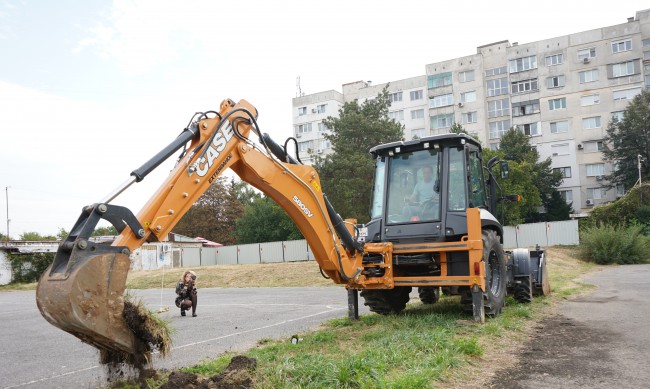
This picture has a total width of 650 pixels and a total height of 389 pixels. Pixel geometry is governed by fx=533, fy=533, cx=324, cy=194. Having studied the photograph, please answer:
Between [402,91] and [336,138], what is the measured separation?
2583 cm

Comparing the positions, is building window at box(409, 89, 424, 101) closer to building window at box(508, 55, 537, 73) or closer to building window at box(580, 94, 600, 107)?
building window at box(508, 55, 537, 73)

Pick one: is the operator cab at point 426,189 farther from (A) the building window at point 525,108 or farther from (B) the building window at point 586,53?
(B) the building window at point 586,53

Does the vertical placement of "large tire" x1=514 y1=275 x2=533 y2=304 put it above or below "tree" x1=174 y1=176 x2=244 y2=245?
below

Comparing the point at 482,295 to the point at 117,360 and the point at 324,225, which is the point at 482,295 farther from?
the point at 117,360

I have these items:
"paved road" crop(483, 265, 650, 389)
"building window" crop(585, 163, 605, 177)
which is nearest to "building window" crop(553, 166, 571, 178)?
"building window" crop(585, 163, 605, 177)

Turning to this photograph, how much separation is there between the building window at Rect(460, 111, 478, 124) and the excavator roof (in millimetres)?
51838

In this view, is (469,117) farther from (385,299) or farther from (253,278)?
(385,299)

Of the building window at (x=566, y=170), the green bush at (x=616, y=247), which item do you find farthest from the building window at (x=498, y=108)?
the green bush at (x=616, y=247)

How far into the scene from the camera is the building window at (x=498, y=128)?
5791 cm

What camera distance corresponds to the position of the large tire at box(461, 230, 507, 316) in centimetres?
854

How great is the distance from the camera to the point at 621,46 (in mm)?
53031

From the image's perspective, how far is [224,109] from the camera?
620 centimetres

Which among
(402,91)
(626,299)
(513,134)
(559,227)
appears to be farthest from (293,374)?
(402,91)

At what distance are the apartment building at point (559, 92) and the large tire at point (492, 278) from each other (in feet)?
150
